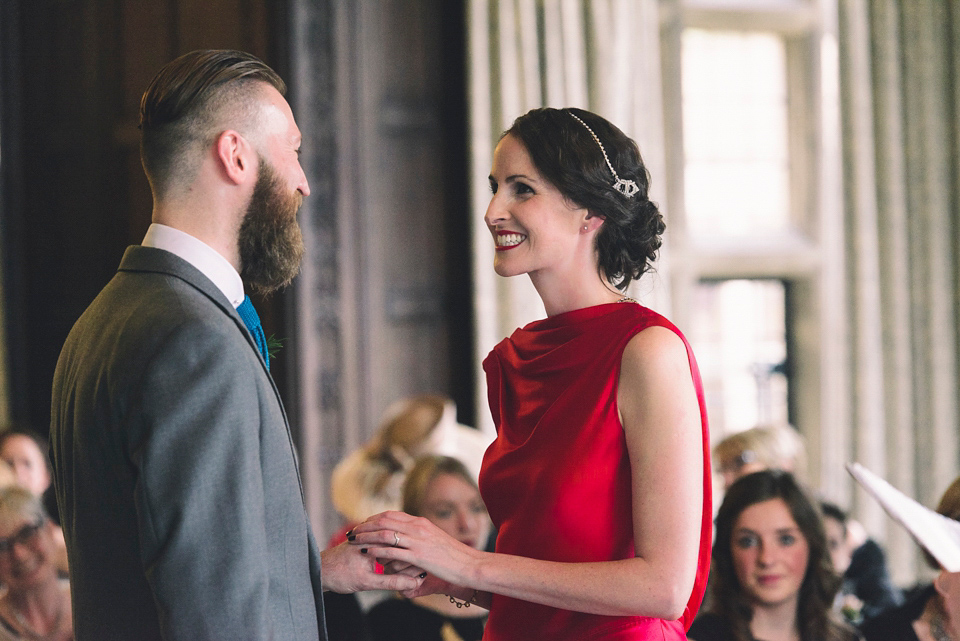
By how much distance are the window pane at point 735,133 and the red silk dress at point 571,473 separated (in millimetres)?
4912

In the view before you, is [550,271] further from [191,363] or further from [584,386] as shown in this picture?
[191,363]

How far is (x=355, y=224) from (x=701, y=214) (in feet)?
8.07

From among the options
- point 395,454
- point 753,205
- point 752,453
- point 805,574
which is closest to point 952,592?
point 805,574

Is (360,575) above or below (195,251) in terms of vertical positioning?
below

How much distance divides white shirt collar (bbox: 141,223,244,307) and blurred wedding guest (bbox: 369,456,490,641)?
6.49 feet

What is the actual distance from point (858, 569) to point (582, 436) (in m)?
2.96

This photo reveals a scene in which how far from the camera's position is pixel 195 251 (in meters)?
1.52

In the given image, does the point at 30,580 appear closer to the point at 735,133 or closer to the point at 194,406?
the point at 194,406

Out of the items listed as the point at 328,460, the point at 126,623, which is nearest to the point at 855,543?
the point at 328,460

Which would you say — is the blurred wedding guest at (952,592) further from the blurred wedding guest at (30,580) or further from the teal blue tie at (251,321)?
the blurred wedding guest at (30,580)

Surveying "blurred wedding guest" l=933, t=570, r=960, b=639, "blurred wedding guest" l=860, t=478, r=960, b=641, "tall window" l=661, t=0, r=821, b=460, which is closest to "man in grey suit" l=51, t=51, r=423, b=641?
"blurred wedding guest" l=933, t=570, r=960, b=639

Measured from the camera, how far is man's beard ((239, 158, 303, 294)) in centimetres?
158

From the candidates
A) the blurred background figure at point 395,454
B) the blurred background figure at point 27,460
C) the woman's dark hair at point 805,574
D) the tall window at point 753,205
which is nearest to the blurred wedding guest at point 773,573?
the woman's dark hair at point 805,574

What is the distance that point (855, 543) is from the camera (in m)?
4.32
